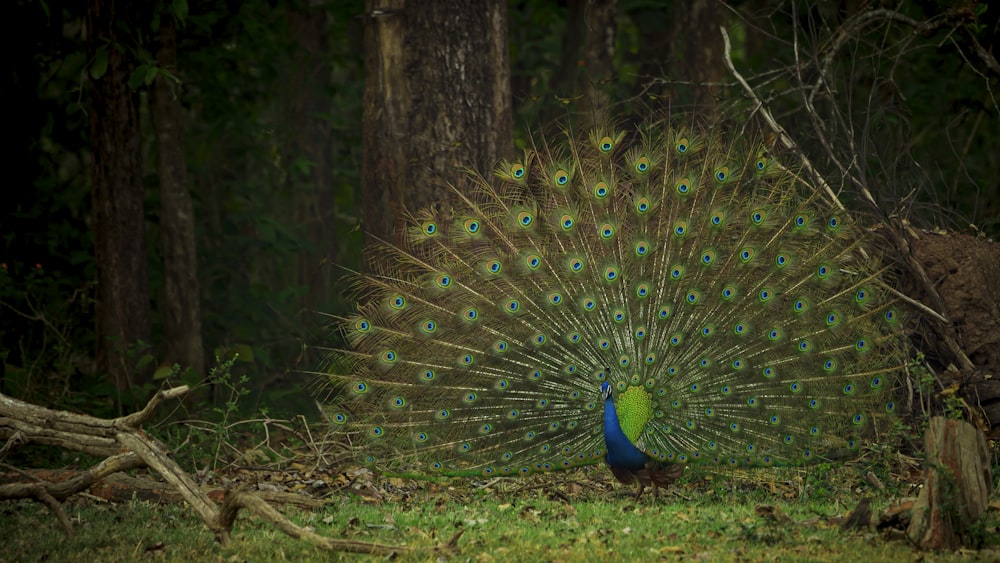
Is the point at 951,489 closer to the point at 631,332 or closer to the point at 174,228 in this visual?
the point at 631,332

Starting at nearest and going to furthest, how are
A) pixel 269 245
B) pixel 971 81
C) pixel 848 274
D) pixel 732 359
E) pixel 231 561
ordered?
pixel 231 561 < pixel 732 359 < pixel 848 274 < pixel 269 245 < pixel 971 81

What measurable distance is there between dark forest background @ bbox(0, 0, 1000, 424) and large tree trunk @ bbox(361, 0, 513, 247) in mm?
22

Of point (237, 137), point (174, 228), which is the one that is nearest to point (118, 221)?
point (174, 228)

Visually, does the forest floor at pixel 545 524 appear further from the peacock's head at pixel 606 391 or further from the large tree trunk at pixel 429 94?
the large tree trunk at pixel 429 94

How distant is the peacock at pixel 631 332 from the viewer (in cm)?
736

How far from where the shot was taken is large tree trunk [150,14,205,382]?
10.4m

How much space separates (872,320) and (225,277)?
23.6ft

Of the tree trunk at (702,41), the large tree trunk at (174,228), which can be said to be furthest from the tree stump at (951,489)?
the tree trunk at (702,41)

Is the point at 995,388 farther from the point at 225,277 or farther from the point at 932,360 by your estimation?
the point at 225,277

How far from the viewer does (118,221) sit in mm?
9891

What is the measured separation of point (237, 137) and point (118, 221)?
11.9 ft

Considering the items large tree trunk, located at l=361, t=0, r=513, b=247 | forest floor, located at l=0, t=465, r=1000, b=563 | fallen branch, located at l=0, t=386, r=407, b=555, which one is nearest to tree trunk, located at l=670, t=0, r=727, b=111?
large tree trunk, located at l=361, t=0, r=513, b=247

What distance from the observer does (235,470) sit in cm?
825

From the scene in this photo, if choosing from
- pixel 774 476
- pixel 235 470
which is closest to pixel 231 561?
pixel 235 470
